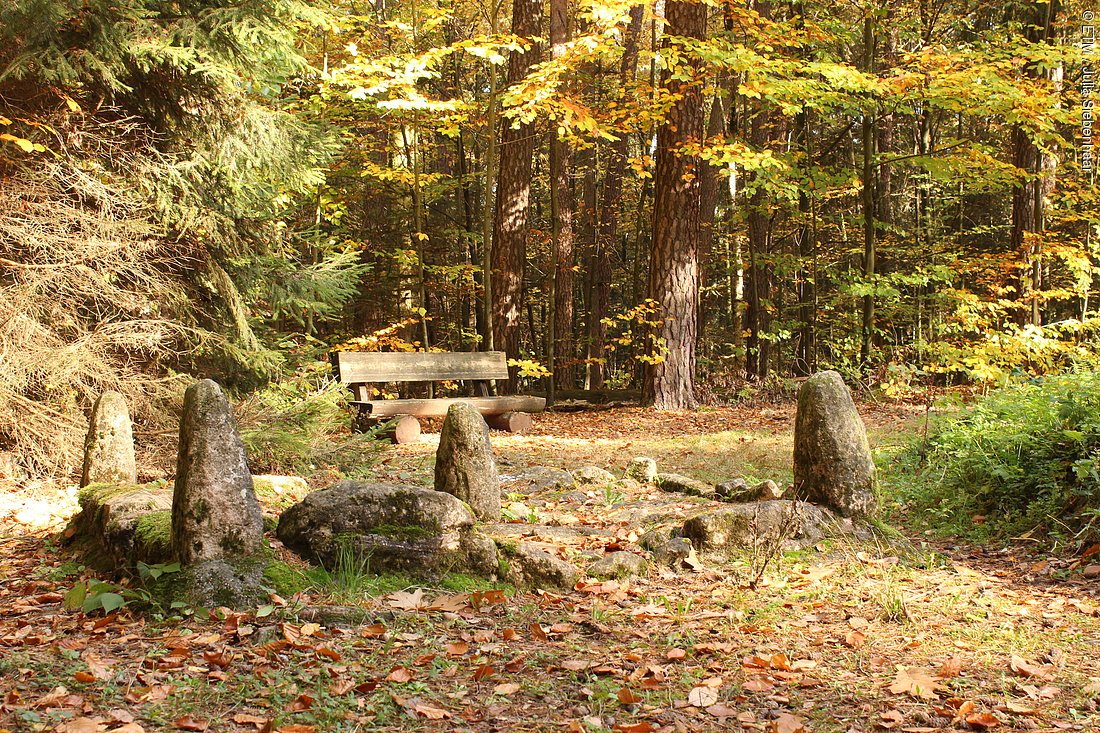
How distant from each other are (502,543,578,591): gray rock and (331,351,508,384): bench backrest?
627 cm

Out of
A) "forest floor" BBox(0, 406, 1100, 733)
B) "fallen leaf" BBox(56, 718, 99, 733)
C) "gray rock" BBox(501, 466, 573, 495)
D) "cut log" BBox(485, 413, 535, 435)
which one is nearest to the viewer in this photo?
"fallen leaf" BBox(56, 718, 99, 733)

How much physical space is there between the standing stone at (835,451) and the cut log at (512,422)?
6.63 metres

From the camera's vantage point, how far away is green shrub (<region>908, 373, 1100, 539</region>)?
5.84 metres

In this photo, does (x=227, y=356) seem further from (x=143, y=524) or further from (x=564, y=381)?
(x=564, y=381)

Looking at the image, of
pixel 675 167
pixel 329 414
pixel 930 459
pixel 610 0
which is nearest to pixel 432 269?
pixel 675 167

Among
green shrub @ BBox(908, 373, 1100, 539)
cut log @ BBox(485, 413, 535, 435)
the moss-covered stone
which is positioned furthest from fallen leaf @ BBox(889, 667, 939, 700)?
cut log @ BBox(485, 413, 535, 435)

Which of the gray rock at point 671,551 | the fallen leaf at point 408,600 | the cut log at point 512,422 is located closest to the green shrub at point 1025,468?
the gray rock at point 671,551

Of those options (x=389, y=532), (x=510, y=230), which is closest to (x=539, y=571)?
(x=389, y=532)

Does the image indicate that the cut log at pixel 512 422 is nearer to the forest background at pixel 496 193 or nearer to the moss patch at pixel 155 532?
the forest background at pixel 496 193

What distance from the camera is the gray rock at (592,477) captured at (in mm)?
7372

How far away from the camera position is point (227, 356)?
819cm

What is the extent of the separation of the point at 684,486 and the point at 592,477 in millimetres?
852

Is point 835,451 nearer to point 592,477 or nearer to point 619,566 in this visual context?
point 619,566

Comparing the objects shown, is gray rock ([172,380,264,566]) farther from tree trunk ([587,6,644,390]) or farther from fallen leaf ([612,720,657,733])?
tree trunk ([587,6,644,390])
